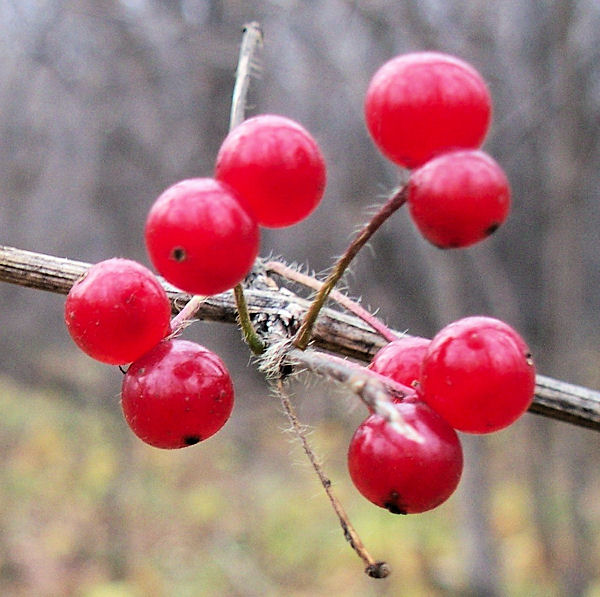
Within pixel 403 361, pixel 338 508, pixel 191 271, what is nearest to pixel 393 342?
pixel 403 361

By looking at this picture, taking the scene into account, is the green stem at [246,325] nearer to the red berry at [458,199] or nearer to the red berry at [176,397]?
the red berry at [176,397]

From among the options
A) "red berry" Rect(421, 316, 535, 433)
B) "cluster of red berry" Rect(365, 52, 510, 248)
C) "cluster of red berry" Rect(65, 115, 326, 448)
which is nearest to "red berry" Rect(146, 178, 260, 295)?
"cluster of red berry" Rect(65, 115, 326, 448)

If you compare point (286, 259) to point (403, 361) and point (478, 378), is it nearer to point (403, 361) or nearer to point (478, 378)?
point (403, 361)

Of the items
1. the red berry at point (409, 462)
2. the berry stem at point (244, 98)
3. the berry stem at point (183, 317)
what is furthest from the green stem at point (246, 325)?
the red berry at point (409, 462)

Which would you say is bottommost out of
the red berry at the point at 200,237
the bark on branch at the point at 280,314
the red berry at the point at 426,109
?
the bark on branch at the point at 280,314

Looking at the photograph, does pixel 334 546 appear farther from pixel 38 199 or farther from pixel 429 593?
pixel 38 199
